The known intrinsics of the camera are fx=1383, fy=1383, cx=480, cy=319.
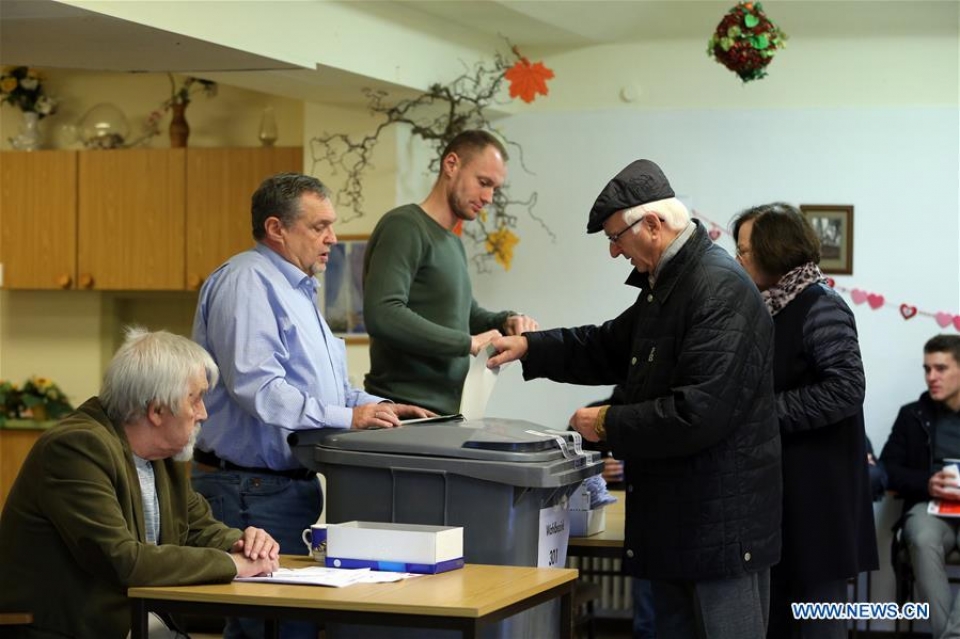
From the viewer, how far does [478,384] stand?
3721 millimetres

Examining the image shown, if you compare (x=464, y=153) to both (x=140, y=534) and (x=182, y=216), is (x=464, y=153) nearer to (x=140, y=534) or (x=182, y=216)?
(x=140, y=534)

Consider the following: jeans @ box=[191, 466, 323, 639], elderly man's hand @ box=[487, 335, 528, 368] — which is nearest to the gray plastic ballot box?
jeans @ box=[191, 466, 323, 639]

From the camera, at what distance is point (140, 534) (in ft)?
9.16

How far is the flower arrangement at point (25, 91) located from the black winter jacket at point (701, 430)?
15.1 feet

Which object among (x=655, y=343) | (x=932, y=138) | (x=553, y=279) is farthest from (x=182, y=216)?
(x=655, y=343)

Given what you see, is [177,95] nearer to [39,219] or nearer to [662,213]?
[39,219]

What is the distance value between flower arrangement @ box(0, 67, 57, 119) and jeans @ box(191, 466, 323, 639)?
162 inches

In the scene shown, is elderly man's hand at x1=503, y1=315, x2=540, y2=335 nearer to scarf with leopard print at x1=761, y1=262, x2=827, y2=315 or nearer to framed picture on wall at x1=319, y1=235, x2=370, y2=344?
scarf with leopard print at x1=761, y1=262, x2=827, y2=315

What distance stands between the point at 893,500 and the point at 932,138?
5.28 ft

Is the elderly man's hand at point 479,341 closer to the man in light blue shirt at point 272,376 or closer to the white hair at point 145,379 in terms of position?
the man in light blue shirt at point 272,376

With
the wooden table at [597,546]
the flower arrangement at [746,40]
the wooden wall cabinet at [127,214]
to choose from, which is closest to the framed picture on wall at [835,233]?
the flower arrangement at [746,40]

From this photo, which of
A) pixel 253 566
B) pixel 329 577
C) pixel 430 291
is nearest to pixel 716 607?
pixel 329 577

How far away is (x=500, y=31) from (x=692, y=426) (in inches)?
136

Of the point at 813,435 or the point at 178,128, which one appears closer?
the point at 813,435
